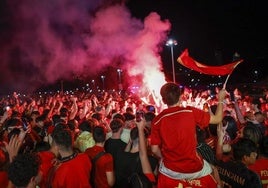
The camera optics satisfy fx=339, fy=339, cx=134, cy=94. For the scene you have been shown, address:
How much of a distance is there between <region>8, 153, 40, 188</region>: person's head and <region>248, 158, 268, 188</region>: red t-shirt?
2.76m

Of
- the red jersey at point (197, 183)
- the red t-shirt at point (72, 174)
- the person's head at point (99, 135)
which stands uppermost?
the person's head at point (99, 135)

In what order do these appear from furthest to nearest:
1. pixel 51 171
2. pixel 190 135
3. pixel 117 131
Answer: pixel 117 131, pixel 51 171, pixel 190 135

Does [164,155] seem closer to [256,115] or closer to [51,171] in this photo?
[51,171]

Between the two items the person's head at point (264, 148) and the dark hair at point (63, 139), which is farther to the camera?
the person's head at point (264, 148)

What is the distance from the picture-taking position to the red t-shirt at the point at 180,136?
4145 mm

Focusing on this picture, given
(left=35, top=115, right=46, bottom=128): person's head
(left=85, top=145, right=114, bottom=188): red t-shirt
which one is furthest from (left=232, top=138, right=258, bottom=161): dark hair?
(left=35, top=115, right=46, bottom=128): person's head

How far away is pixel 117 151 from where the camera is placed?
549 centimetres

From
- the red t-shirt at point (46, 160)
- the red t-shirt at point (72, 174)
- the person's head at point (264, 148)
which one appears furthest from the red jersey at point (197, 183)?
the red t-shirt at point (46, 160)

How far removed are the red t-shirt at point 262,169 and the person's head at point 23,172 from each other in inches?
109

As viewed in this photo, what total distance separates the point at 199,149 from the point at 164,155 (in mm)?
608

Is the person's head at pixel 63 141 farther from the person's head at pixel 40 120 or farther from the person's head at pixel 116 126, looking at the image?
the person's head at pixel 40 120

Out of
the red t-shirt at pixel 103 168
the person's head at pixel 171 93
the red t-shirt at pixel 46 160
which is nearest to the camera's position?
the person's head at pixel 171 93

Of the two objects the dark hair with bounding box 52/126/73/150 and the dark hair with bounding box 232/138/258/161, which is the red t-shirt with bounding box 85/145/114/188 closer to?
the dark hair with bounding box 52/126/73/150

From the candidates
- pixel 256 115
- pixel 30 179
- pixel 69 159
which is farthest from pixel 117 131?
pixel 256 115
